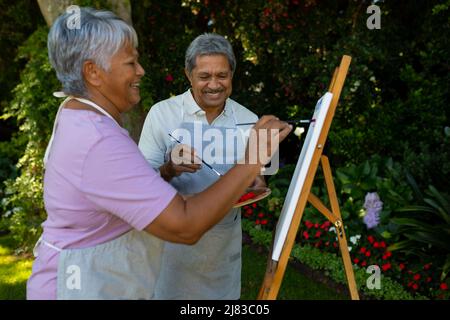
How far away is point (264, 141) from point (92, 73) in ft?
1.75

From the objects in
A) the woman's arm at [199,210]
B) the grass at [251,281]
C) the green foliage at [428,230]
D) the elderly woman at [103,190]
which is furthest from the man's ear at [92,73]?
the grass at [251,281]

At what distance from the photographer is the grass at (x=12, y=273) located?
13.6 feet

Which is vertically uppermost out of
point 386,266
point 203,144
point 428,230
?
point 203,144

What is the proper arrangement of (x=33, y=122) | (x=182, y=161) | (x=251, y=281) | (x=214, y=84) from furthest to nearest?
1. (x=33, y=122)
2. (x=251, y=281)
3. (x=214, y=84)
4. (x=182, y=161)

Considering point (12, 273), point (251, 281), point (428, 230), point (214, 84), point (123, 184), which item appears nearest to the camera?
point (123, 184)

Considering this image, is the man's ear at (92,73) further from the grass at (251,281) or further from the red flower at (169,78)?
the red flower at (169,78)

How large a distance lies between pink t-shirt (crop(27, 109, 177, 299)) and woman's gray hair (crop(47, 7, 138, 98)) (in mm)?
126

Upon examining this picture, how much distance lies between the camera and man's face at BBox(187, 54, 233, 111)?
2.33m

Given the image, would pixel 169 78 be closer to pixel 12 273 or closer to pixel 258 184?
pixel 12 273

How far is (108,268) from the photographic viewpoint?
61.0 inches

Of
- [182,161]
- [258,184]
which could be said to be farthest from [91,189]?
[258,184]

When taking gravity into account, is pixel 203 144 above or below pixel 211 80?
below

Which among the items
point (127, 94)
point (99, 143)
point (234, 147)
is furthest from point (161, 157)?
point (99, 143)

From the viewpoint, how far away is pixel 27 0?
5785mm
